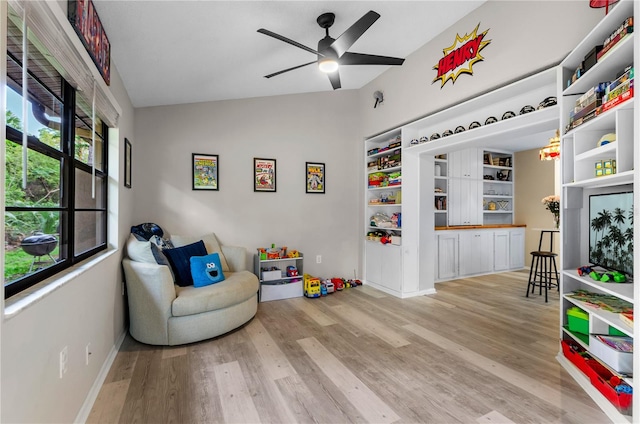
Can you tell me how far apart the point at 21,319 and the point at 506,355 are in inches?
116

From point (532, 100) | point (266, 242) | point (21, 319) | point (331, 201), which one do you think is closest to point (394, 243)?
point (331, 201)

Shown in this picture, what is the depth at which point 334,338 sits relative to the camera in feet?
9.00

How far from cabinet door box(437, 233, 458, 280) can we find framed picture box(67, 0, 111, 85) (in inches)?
186

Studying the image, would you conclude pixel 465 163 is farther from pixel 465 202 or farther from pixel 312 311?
pixel 312 311

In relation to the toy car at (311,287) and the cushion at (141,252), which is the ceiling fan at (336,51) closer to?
the cushion at (141,252)

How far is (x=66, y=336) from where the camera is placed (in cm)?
146

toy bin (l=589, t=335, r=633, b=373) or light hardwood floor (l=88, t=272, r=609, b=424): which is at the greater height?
toy bin (l=589, t=335, r=633, b=373)

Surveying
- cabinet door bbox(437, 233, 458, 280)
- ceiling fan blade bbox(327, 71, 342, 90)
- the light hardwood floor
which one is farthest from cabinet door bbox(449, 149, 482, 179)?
ceiling fan blade bbox(327, 71, 342, 90)

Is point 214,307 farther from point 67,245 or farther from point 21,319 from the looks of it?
point 21,319

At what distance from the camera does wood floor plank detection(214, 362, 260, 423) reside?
1.70 m

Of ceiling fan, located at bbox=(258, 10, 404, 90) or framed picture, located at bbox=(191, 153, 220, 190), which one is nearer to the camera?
ceiling fan, located at bbox=(258, 10, 404, 90)

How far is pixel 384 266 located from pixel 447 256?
4.52ft

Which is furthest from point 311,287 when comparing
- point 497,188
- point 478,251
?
point 497,188

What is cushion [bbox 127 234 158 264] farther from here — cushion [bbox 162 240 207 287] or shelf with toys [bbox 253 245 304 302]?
shelf with toys [bbox 253 245 304 302]
